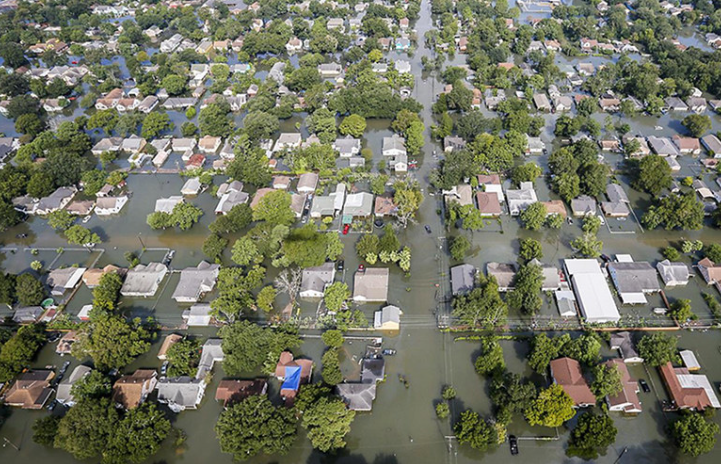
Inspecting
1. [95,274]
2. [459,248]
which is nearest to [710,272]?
[459,248]

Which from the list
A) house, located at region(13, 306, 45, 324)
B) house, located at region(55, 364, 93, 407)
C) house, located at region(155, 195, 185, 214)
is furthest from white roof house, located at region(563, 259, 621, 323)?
house, located at region(13, 306, 45, 324)

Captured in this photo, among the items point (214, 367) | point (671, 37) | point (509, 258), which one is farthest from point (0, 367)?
point (671, 37)

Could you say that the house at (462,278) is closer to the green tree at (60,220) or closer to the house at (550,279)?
the house at (550,279)

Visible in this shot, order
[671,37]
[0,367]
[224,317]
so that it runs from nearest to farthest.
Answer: [0,367] < [224,317] < [671,37]

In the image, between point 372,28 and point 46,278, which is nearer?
point 46,278

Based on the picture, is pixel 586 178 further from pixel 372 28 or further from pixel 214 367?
pixel 372 28
